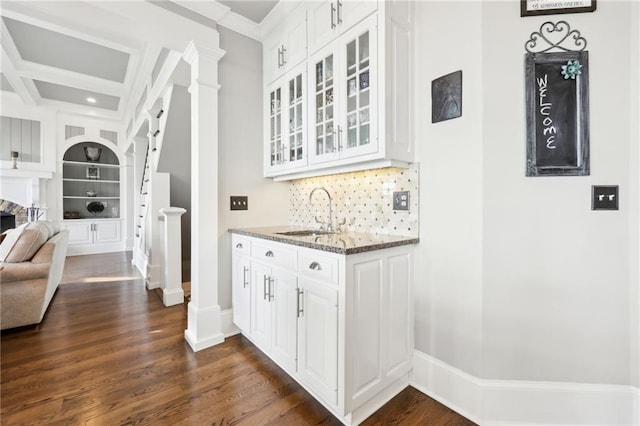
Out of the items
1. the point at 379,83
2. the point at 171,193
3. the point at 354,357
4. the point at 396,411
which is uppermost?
the point at 379,83

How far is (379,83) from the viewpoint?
1565 millimetres

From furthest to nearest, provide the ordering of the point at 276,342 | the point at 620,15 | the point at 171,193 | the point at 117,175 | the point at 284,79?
the point at 117,175, the point at 171,193, the point at 284,79, the point at 276,342, the point at 620,15

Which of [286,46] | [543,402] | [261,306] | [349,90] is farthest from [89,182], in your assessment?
[543,402]

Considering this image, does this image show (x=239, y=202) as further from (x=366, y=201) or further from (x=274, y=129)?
(x=366, y=201)

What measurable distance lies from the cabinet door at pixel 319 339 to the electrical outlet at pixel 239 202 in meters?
1.12

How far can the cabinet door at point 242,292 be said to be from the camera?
2.11 metres

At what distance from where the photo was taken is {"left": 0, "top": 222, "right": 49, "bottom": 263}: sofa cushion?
2.55 meters

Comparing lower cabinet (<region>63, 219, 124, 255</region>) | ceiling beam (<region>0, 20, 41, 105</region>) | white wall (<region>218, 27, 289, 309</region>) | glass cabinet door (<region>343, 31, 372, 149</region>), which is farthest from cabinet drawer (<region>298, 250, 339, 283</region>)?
lower cabinet (<region>63, 219, 124, 255</region>)

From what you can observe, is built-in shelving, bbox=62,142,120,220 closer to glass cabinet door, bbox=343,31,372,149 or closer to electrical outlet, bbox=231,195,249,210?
electrical outlet, bbox=231,195,249,210

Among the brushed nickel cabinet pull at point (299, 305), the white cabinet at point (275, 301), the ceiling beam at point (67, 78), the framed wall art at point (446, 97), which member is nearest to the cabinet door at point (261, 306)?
the white cabinet at point (275, 301)

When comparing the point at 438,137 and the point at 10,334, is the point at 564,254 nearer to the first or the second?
the point at 438,137

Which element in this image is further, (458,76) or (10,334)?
(10,334)

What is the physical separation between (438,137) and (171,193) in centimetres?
384

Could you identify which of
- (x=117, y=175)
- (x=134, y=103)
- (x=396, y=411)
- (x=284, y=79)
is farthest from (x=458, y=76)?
(x=117, y=175)
